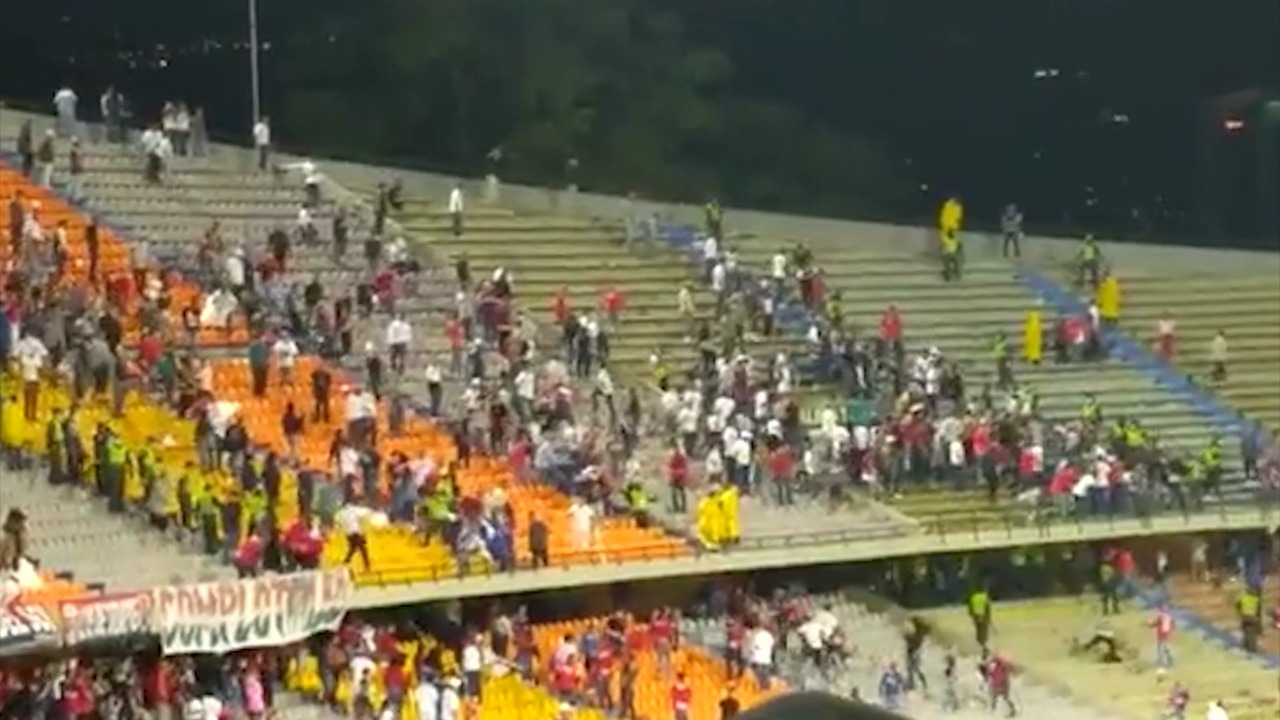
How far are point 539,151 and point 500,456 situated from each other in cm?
691

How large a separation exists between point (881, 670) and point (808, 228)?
325 inches

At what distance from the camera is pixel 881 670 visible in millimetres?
18594

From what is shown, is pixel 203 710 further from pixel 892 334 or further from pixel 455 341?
pixel 892 334

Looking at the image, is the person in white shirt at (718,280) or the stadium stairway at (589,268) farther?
the person in white shirt at (718,280)

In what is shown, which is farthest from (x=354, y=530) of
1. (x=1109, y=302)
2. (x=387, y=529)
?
(x=1109, y=302)

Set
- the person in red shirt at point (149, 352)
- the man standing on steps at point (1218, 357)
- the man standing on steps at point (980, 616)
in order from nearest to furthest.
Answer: the person in red shirt at point (149, 352)
the man standing on steps at point (980, 616)
the man standing on steps at point (1218, 357)

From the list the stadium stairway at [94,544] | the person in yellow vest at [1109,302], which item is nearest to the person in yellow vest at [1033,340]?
the person in yellow vest at [1109,302]

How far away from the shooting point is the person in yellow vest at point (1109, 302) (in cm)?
2480

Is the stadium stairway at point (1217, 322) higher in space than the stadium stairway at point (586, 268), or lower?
lower

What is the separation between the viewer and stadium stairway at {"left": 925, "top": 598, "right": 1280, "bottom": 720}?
1873cm

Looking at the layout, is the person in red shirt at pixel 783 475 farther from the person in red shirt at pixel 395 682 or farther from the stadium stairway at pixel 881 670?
the person in red shirt at pixel 395 682

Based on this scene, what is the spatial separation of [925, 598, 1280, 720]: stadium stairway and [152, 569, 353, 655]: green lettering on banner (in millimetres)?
6480

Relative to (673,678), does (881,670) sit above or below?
below

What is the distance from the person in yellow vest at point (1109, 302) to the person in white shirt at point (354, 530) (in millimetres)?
10524
